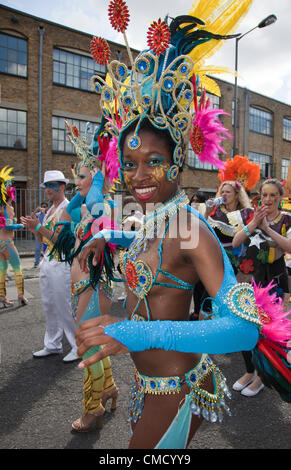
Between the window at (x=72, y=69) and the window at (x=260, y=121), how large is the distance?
13.0 meters

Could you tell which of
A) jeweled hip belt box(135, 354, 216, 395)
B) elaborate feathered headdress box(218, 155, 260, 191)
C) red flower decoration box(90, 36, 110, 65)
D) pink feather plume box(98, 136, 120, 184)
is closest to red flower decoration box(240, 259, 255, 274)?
elaborate feathered headdress box(218, 155, 260, 191)

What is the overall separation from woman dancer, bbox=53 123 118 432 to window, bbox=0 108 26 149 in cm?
1410

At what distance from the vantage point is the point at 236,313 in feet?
4.10

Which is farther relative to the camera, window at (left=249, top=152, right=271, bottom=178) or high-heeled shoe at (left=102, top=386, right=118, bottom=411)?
window at (left=249, top=152, right=271, bottom=178)

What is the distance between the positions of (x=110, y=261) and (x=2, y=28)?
17052mm

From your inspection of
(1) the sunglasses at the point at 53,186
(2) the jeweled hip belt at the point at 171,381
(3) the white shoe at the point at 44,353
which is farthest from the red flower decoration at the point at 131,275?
(3) the white shoe at the point at 44,353

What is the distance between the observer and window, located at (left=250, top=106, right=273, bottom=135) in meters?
25.5

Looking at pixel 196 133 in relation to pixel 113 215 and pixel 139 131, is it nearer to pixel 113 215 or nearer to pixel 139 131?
pixel 139 131

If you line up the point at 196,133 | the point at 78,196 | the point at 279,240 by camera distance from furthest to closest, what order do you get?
the point at 78,196 < the point at 279,240 < the point at 196,133

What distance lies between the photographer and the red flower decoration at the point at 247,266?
362cm

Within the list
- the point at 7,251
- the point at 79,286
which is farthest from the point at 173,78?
the point at 7,251

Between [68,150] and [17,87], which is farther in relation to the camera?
[68,150]

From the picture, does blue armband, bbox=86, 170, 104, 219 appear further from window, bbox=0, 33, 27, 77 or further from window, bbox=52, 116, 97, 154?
window, bbox=0, 33, 27, 77
